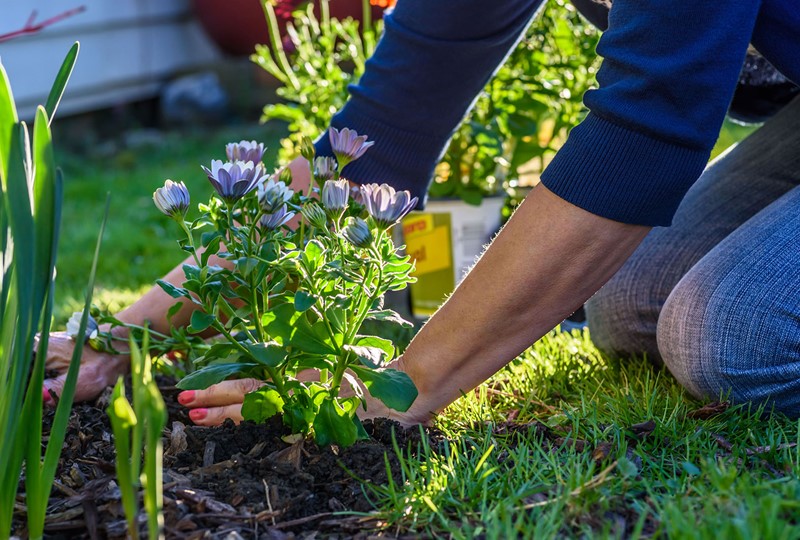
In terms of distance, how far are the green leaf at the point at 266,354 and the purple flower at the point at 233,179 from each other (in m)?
0.19

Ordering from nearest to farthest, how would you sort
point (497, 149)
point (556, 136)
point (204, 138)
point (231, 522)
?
point (231, 522) < point (497, 149) < point (556, 136) < point (204, 138)

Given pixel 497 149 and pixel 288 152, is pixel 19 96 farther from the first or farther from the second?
pixel 497 149

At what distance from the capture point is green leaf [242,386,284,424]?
52.4 inches

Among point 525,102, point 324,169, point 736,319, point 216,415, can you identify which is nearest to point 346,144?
point 324,169

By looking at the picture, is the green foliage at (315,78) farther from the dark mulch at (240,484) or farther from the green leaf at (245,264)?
the green leaf at (245,264)

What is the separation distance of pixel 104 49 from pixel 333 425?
4170 mm

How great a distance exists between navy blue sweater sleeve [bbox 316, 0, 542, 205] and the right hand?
0.54m

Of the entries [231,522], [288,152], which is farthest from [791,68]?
[288,152]

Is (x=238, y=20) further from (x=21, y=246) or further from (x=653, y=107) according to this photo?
(x=21, y=246)

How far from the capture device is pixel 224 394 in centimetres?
150

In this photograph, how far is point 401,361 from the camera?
4.74ft

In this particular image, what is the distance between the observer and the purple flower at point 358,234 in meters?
1.11

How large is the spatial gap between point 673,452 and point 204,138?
13.4 ft

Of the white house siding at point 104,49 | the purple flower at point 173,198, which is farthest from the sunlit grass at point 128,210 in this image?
the purple flower at point 173,198
